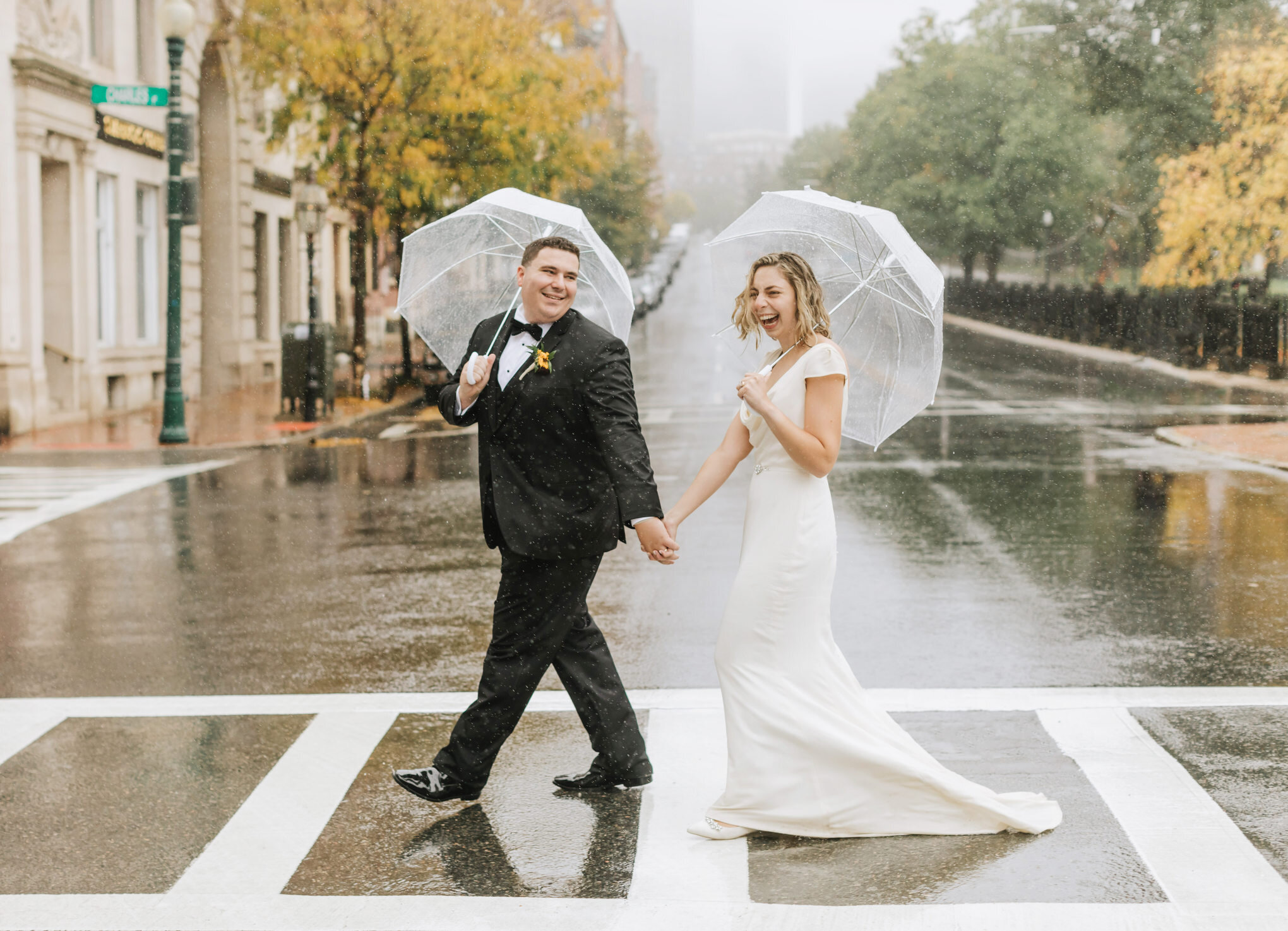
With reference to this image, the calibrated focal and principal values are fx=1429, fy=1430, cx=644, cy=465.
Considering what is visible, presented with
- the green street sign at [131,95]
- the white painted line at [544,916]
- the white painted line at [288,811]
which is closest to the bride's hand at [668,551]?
the white painted line at [544,916]

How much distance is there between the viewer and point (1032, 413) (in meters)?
23.0

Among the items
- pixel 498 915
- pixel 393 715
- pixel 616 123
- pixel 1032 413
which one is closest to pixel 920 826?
pixel 498 915

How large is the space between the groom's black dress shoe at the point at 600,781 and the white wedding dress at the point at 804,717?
1.67 ft

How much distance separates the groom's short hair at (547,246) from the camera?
16.0 ft

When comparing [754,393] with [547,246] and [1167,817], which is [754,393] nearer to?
[547,246]

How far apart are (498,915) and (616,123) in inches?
2487

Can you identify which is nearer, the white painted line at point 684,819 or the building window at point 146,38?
the white painted line at point 684,819

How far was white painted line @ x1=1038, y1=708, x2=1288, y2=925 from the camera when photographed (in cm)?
432

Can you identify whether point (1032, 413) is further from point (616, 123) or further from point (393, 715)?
point (616, 123)

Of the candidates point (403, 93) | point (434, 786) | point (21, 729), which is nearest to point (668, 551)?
point (434, 786)

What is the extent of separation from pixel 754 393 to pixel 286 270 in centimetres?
3199

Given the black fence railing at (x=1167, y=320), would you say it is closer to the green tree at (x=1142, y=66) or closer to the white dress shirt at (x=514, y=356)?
the green tree at (x=1142, y=66)

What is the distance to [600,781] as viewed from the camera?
5.28 m

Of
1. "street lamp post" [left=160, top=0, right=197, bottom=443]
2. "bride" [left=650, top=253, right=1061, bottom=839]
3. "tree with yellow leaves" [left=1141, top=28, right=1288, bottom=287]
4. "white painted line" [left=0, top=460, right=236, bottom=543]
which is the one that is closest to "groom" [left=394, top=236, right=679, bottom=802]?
"bride" [left=650, top=253, right=1061, bottom=839]
